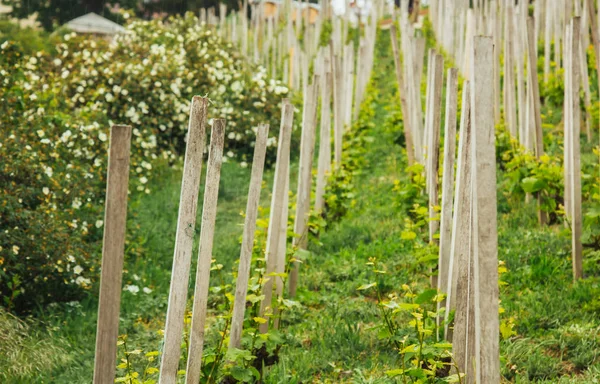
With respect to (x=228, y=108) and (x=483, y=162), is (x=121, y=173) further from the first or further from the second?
(x=228, y=108)

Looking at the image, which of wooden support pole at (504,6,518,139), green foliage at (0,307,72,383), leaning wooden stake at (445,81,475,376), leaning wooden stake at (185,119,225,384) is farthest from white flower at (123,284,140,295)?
wooden support pole at (504,6,518,139)

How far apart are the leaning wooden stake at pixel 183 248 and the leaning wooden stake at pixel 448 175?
1.33 metres

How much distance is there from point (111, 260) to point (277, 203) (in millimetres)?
1666

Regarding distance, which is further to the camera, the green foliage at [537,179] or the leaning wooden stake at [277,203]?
the green foliage at [537,179]

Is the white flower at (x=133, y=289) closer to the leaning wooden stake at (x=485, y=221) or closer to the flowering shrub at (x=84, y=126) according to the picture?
the flowering shrub at (x=84, y=126)

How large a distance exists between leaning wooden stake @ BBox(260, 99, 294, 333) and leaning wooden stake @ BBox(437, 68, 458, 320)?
32.5 inches

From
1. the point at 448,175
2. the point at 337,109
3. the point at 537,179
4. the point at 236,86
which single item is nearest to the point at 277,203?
the point at 448,175

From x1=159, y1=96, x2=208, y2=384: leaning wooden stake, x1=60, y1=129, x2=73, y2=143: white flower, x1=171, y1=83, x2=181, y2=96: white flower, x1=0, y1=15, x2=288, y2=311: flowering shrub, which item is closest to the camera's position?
x1=159, y1=96, x2=208, y2=384: leaning wooden stake

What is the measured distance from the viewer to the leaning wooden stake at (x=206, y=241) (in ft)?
8.52

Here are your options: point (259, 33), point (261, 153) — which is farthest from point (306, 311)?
point (259, 33)

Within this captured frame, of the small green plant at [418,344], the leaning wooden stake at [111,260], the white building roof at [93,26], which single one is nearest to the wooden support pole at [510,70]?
the small green plant at [418,344]

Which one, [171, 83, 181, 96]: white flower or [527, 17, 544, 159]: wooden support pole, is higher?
[171, 83, 181, 96]: white flower

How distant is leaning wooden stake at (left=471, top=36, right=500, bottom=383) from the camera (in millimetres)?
2111

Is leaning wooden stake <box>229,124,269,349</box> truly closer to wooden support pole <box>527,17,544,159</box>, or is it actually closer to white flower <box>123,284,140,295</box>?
white flower <box>123,284,140,295</box>
